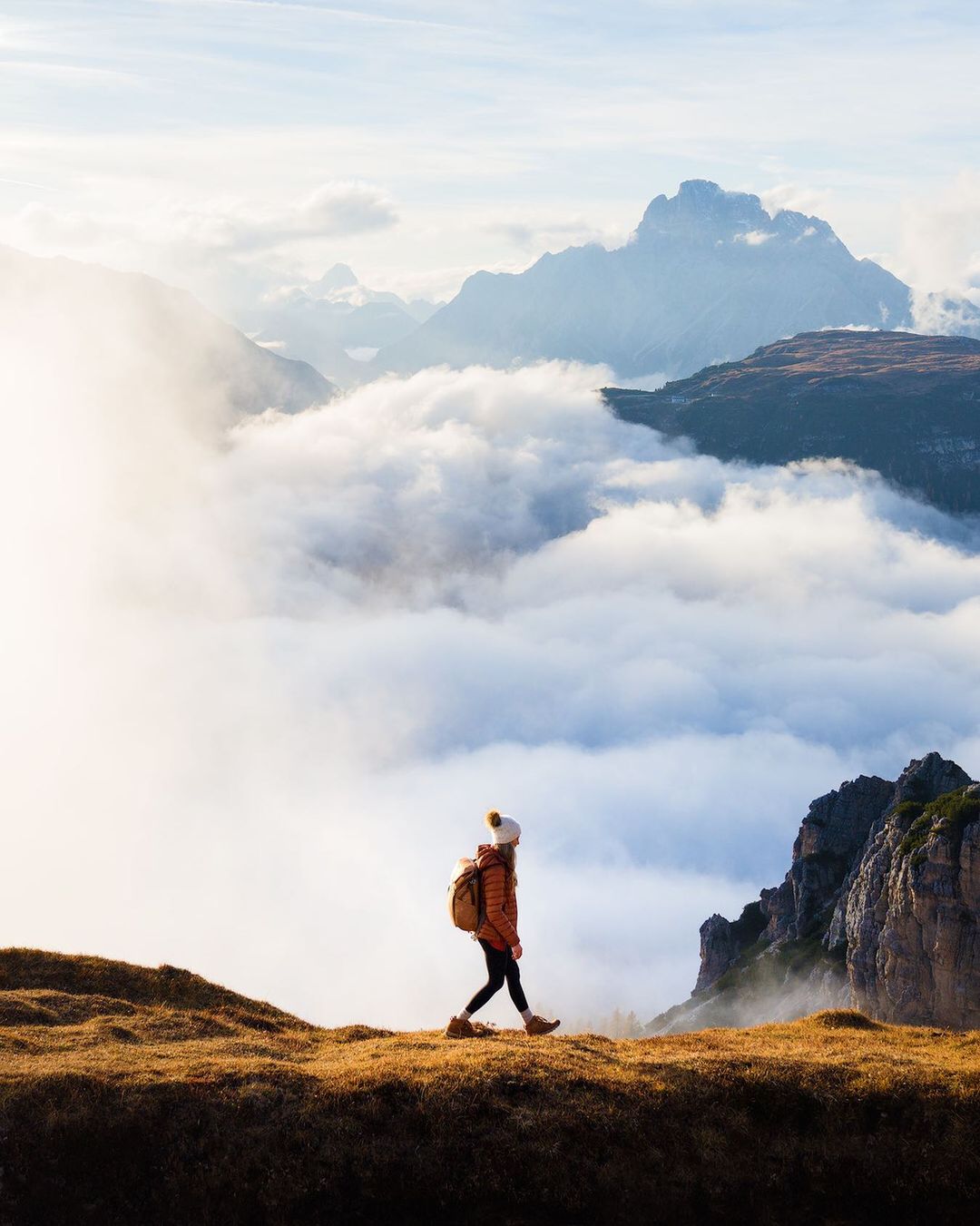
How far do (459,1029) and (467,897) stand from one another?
4.87m

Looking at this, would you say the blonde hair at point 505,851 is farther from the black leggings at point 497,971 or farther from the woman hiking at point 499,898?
the black leggings at point 497,971

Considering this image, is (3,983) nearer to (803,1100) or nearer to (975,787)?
(803,1100)

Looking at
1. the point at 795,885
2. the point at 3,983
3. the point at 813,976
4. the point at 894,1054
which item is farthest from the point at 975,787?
the point at 3,983

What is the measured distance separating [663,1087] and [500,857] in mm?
6517

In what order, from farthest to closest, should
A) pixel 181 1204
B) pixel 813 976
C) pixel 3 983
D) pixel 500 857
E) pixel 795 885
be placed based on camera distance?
pixel 795 885 < pixel 813 976 < pixel 3 983 < pixel 500 857 < pixel 181 1204

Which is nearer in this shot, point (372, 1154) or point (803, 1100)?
point (372, 1154)

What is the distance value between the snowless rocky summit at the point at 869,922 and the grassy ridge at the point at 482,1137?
92.6 meters

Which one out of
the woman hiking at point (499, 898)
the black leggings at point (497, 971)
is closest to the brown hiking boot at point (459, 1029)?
the black leggings at point (497, 971)

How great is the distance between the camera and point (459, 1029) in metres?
30.2

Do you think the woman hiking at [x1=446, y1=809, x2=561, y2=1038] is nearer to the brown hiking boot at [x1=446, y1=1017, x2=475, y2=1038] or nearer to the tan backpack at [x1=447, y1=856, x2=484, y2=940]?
the tan backpack at [x1=447, y1=856, x2=484, y2=940]

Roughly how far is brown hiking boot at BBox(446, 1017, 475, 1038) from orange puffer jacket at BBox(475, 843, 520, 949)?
3.66m

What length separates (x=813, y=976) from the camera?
5659 inches

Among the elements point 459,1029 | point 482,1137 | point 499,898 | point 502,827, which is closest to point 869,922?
point 459,1029

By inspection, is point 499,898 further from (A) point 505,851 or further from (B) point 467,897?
(A) point 505,851
